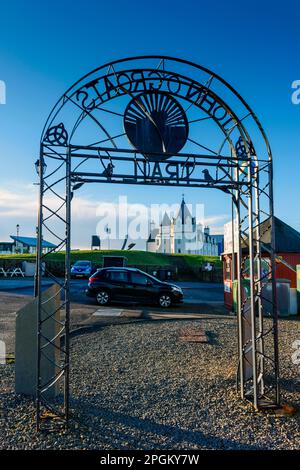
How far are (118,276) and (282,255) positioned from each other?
7.21 meters

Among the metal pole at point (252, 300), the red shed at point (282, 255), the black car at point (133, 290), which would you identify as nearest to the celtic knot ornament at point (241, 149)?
the metal pole at point (252, 300)

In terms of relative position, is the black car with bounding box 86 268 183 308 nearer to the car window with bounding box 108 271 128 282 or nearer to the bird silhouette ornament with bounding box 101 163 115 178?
the car window with bounding box 108 271 128 282

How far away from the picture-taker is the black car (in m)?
15.5

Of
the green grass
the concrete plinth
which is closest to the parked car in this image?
the green grass

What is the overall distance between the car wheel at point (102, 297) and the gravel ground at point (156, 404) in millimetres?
6804

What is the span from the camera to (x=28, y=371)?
5.41 metres

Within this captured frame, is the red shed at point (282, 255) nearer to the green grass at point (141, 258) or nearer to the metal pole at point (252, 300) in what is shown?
the metal pole at point (252, 300)

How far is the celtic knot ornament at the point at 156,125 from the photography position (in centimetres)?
535

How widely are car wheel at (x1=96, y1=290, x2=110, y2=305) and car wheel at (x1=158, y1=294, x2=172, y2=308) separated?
222cm

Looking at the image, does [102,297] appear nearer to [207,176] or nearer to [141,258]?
[207,176]

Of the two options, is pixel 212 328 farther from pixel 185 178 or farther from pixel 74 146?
pixel 74 146

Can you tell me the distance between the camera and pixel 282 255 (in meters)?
15.9
